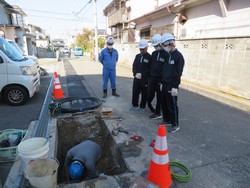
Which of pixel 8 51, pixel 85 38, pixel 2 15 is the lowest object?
pixel 8 51

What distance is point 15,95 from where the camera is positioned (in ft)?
18.0

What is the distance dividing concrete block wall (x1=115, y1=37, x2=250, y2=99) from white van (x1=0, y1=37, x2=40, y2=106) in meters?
5.97

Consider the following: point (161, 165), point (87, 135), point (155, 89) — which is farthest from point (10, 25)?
point (161, 165)

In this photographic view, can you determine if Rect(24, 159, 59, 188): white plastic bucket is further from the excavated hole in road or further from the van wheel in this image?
the van wheel

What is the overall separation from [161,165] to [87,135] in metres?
2.46

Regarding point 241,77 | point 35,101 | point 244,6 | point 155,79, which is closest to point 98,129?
point 155,79

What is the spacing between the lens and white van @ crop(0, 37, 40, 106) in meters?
5.22

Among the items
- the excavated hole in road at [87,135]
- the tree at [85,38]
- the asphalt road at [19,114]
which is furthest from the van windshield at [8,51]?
the tree at [85,38]

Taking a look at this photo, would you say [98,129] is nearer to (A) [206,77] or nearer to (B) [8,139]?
(B) [8,139]

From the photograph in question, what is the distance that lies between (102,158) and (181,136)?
61.7 inches

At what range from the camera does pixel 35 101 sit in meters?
6.02

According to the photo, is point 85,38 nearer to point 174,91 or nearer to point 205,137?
point 174,91

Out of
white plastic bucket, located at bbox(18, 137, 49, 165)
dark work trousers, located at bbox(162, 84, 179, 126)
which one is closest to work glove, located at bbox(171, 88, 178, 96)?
dark work trousers, located at bbox(162, 84, 179, 126)

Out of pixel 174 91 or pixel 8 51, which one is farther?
pixel 8 51
